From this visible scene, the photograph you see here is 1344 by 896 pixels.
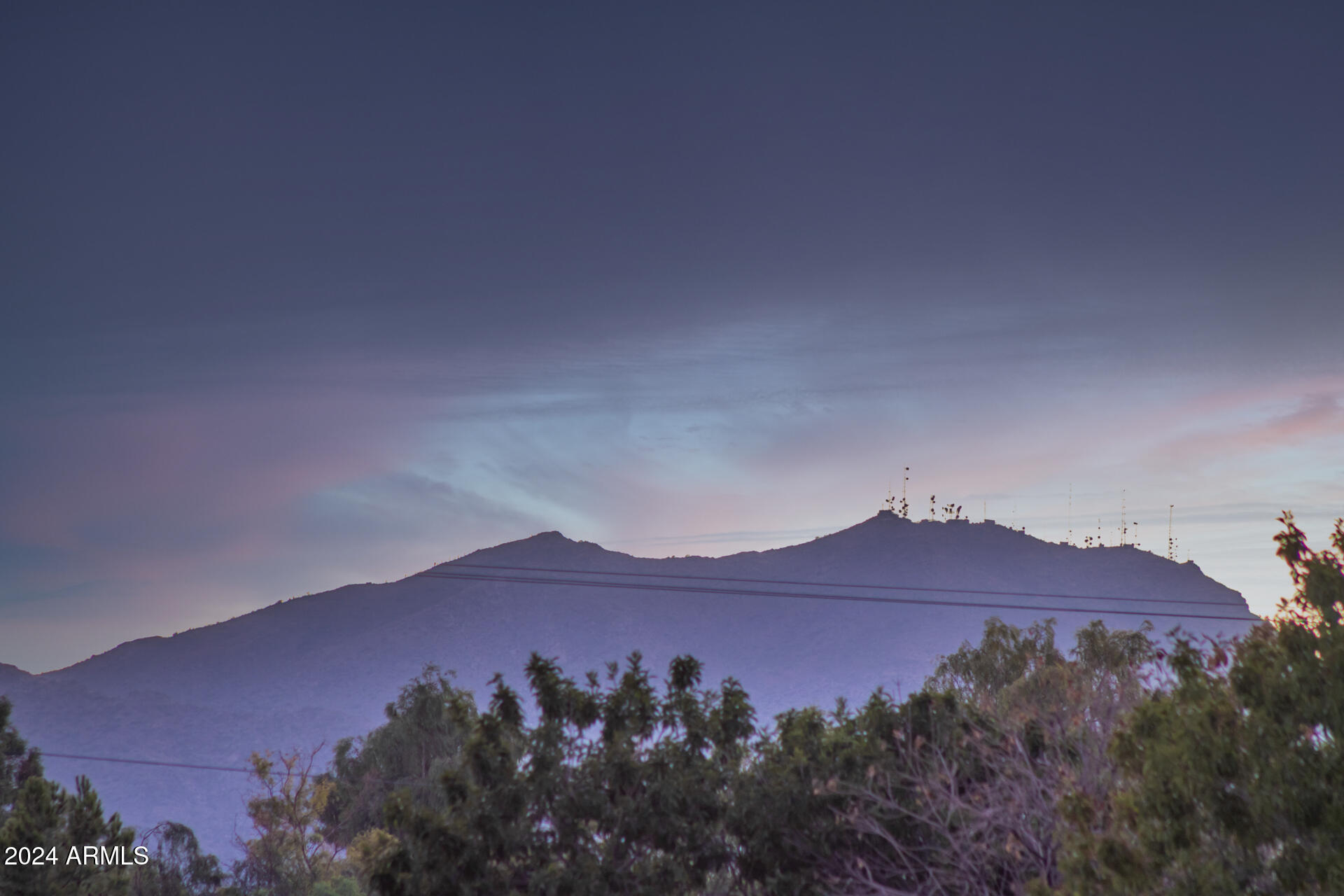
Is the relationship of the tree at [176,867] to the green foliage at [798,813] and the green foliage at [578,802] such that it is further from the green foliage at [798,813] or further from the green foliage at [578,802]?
the green foliage at [798,813]

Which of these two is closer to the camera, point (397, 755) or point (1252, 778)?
point (1252, 778)

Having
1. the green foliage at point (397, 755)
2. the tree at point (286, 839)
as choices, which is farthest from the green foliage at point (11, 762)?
the green foliage at point (397, 755)

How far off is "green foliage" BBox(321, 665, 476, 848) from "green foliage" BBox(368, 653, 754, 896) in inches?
953

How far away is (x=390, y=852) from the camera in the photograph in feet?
40.2

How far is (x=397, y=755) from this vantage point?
3791cm

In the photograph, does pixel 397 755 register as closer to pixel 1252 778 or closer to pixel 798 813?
pixel 798 813

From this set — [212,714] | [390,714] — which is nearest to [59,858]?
[390,714]

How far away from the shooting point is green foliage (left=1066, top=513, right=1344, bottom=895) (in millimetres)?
6250

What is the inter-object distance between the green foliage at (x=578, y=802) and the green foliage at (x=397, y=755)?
24217mm

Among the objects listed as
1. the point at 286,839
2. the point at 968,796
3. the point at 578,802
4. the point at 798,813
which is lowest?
the point at 286,839

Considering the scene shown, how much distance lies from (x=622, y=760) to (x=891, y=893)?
3484 mm

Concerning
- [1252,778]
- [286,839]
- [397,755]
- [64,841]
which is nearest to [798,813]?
[1252,778]

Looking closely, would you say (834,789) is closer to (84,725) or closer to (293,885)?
(293,885)

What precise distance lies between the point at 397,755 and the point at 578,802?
91.9 ft
